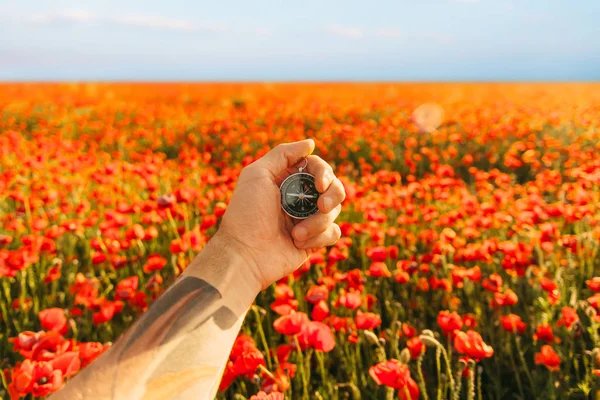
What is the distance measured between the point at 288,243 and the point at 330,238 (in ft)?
0.41

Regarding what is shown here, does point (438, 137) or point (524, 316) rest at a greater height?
point (438, 137)

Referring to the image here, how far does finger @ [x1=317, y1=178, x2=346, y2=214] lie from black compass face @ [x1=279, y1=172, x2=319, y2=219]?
0.37 ft

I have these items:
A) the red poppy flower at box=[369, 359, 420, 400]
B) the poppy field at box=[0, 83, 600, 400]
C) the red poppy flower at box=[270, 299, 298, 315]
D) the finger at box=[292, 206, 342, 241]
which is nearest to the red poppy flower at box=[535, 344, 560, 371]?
the poppy field at box=[0, 83, 600, 400]

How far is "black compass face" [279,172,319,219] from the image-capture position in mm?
1338

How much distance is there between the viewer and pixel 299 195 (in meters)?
1.34

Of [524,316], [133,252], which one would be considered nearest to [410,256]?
[524,316]

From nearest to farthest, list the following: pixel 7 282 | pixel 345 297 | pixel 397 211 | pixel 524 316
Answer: pixel 345 297, pixel 524 316, pixel 7 282, pixel 397 211

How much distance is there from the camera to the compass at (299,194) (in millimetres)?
1338

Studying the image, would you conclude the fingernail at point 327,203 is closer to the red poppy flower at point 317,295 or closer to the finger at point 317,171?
the finger at point 317,171

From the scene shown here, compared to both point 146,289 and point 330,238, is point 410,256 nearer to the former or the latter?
point 146,289

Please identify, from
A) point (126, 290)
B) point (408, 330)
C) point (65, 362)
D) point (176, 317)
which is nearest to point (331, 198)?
point (176, 317)

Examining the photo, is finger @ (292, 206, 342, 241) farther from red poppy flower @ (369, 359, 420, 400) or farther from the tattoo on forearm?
red poppy flower @ (369, 359, 420, 400)

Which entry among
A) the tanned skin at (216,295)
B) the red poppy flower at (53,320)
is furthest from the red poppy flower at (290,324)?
the red poppy flower at (53,320)

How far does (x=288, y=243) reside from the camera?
142 centimetres
